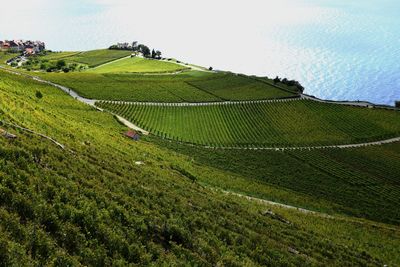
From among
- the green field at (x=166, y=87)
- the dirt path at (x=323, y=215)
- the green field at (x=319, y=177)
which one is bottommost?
the dirt path at (x=323, y=215)

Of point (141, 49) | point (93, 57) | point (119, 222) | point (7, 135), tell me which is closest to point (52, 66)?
point (93, 57)

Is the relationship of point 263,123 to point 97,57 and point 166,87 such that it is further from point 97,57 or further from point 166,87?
point 97,57

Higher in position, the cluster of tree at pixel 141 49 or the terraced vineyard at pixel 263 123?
the cluster of tree at pixel 141 49

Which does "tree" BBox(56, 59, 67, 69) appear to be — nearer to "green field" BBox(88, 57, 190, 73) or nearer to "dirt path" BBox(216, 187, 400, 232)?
"green field" BBox(88, 57, 190, 73)

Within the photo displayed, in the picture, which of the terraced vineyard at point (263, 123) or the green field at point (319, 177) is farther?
the terraced vineyard at point (263, 123)

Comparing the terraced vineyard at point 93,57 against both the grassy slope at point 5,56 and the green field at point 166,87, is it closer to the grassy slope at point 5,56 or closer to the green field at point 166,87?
the grassy slope at point 5,56

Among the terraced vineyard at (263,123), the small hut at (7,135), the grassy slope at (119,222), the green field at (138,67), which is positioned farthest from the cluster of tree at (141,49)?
the small hut at (7,135)
